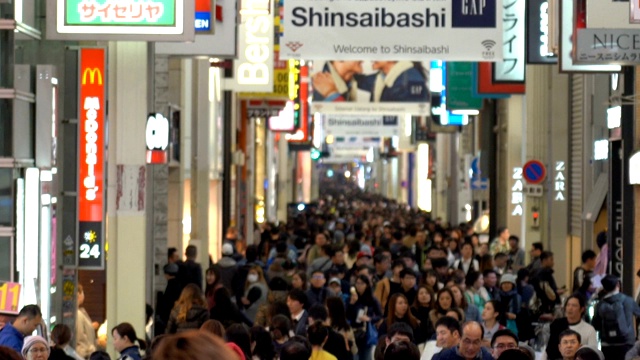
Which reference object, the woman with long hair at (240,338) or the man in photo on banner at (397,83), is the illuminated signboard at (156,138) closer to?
the woman with long hair at (240,338)

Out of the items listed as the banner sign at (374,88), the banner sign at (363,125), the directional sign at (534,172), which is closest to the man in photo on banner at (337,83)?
the banner sign at (374,88)

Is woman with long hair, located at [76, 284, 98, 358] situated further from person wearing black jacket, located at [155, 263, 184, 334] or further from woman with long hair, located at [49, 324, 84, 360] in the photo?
woman with long hair, located at [49, 324, 84, 360]

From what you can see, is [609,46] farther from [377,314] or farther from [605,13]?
[377,314]

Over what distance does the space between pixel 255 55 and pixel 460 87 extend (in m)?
7.74

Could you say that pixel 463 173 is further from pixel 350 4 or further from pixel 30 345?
pixel 30 345

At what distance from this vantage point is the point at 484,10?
1775 cm

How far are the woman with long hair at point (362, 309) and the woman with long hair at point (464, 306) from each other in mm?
864

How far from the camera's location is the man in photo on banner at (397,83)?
171ft

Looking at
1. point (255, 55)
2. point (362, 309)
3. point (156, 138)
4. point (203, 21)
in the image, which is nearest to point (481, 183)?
point (255, 55)

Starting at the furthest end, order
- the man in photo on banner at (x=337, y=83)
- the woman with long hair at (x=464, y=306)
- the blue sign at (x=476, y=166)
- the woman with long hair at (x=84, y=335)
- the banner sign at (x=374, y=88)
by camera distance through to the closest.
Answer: the man in photo on banner at (x=337, y=83)
the banner sign at (x=374, y=88)
the blue sign at (x=476, y=166)
the woman with long hair at (x=464, y=306)
the woman with long hair at (x=84, y=335)

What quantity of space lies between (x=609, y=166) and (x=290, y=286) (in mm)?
6608

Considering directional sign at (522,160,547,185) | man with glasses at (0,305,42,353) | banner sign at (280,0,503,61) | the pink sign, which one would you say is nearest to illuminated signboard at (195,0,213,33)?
banner sign at (280,0,503,61)

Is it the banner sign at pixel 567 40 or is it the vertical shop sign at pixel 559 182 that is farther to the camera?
the vertical shop sign at pixel 559 182

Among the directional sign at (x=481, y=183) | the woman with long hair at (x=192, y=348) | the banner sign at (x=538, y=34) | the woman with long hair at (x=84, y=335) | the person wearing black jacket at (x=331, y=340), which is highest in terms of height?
the banner sign at (x=538, y=34)
